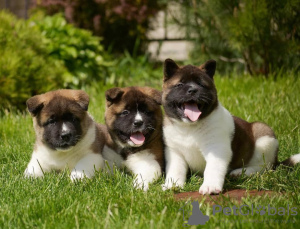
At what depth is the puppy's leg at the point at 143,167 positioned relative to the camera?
14.3ft

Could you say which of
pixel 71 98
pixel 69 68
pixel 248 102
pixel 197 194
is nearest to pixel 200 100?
pixel 197 194

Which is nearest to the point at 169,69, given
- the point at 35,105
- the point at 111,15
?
the point at 35,105

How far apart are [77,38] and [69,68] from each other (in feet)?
2.20

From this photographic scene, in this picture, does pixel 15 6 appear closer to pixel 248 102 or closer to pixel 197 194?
pixel 248 102

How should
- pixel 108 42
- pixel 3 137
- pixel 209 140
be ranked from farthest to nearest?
pixel 108 42 → pixel 3 137 → pixel 209 140

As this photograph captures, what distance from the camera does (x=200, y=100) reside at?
4.07 meters

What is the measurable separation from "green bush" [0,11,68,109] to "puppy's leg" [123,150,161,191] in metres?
3.80

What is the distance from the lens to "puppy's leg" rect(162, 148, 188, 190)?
4223 millimetres

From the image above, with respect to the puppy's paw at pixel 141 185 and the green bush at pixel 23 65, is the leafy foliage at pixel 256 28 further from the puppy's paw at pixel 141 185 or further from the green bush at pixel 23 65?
the puppy's paw at pixel 141 185

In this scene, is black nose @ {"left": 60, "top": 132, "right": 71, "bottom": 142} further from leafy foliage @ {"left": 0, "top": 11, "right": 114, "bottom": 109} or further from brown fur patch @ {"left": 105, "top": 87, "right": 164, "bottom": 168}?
leafy foliage @ {"left": 0, "top": 11, "right": 114, "bottom": 109}

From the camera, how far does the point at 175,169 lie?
4344mm

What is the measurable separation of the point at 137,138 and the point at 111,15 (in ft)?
23.0

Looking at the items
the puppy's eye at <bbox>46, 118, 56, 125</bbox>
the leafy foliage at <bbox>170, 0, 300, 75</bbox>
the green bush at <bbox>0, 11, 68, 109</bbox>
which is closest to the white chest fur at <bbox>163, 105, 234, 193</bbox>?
the puppy's eye at <bbox>46, 118, 56, 125</bbox>

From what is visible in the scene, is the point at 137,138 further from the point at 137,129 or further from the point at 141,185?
the point at 141,185
